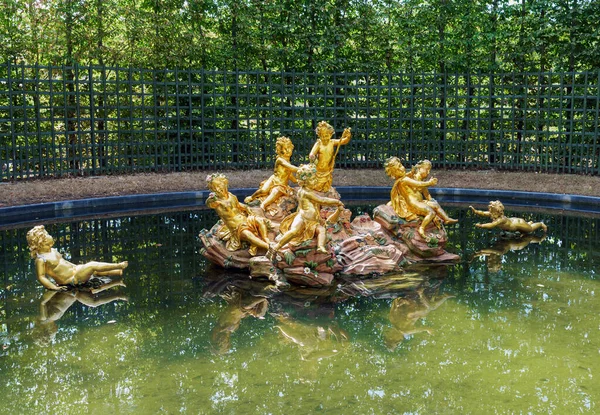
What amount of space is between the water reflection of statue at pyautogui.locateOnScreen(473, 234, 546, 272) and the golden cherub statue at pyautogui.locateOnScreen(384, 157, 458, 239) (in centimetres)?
79

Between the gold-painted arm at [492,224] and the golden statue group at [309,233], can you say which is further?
the gold-painted arm at [492,224]

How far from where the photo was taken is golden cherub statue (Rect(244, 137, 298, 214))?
9.54 m

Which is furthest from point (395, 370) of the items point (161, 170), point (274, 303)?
point (161, 170)

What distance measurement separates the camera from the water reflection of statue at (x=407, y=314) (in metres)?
6.05

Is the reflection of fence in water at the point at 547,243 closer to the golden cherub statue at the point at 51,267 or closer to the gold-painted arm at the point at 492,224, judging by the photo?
the gold-painted arm at the point at 492,224

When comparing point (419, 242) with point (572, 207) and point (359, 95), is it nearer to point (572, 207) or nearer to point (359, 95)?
point (572, 207)

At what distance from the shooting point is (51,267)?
732 cm

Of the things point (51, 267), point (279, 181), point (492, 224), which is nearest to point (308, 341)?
point (51, 267)

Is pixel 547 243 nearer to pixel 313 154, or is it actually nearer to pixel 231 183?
pixel 313 154

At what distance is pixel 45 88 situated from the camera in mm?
14375

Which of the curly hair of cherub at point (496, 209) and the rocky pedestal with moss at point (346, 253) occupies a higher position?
the curly hair of cherub at point (496, 209)

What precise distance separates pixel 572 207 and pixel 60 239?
9371 mm

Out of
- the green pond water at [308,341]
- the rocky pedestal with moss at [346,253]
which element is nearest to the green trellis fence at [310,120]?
the green pond water at [308,341]

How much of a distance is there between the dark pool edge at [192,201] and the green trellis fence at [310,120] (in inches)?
72.7
